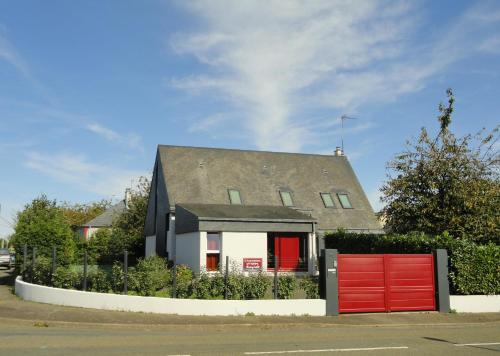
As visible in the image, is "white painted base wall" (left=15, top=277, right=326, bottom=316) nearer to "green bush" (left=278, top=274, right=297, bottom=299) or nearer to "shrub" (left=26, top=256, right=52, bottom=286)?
"green bush" (left=278, top=274, right=297, bottom=299)

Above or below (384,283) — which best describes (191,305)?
below

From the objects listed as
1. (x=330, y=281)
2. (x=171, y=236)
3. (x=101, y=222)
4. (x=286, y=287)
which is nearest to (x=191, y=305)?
(x=286, y=287)

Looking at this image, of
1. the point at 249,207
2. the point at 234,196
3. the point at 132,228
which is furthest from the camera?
the point at 132,228

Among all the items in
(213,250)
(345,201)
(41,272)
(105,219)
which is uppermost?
(105,219)

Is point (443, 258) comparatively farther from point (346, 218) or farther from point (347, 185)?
point (347, 185)

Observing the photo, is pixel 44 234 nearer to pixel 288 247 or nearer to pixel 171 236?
pixel 171 236

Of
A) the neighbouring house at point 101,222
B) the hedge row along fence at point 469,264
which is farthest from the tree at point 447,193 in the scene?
the neighbouring house at point 101,222

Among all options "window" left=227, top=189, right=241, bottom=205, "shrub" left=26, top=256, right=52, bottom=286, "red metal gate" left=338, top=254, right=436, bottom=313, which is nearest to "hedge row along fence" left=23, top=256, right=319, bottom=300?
"red metal gate" left=338, top=254, right=436, bottom=313

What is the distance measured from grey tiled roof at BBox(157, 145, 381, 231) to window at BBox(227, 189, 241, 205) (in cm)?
25

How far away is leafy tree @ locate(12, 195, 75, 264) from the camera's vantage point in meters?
22.3

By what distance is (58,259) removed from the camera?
21.3 meters

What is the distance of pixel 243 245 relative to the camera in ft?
77.2

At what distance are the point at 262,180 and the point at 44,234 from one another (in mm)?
14034

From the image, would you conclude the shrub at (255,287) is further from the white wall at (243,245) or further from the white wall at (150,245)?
the white wall at (150,245)
